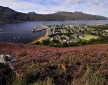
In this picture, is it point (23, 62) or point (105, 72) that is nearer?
point (105, 72)

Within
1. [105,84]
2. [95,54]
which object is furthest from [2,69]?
[95,54]

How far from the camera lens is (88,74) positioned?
17.6 ft

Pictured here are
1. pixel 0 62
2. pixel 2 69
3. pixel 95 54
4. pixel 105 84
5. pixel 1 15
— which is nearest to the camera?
pixel 105 84

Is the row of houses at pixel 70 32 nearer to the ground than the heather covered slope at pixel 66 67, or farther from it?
nearer to the ground

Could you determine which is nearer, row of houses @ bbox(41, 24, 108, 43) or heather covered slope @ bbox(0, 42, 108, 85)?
heather covered slope @ bbox(0, 42, 108, 85)

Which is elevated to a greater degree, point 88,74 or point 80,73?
point 88,74

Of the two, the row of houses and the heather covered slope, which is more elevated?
the heather covered slope

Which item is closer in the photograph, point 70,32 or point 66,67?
point 66,67

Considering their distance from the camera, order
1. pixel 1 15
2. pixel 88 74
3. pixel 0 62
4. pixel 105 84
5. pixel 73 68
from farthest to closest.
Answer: pixel 1 15, pixel 73 68, pixel 0 62, pixel 105 84, pixel 88 74

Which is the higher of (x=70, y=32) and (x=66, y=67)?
(x=66, y=67)

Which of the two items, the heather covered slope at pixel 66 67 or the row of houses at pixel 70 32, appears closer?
the heather covered slope at pixel 66 67

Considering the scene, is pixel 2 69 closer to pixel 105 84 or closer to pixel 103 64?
pixel 105 84

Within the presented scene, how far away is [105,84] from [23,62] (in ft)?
10.7

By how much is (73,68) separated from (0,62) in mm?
2671
